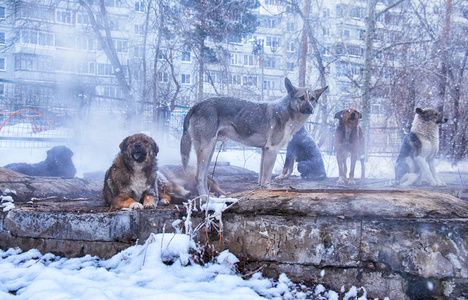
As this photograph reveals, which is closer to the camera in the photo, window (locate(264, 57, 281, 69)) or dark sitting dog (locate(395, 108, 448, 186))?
dark sitting dog (locate(395, 108, 448, 186))

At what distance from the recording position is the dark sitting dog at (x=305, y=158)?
7145mm

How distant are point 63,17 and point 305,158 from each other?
32.5ft

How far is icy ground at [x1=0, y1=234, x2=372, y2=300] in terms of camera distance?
2000 mm

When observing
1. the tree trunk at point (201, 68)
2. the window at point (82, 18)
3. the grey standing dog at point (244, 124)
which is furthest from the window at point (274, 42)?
the grey standing dog at point (244, 124)

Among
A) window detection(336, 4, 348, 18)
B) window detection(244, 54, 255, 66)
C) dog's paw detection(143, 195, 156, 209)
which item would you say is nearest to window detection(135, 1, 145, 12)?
window detection(244, 54, 255, 66)

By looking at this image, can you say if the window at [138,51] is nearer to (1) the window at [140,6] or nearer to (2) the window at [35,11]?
(1) the window at [140,6]

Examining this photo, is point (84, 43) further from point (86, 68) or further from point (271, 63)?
point (271, 63)

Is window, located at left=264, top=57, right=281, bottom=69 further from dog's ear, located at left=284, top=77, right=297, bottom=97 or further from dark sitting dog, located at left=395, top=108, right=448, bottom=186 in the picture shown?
dog's ear, located at left=284, top=77, right=297, bottom=97

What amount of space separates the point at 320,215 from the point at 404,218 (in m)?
0.55

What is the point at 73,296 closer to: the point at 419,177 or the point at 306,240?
the point at 306,240

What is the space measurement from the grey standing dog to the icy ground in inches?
76.5

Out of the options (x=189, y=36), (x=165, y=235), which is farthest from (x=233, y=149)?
(x=165, y=235)

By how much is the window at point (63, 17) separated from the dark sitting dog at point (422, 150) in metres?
11.3

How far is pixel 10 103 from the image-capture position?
9.27 meters
